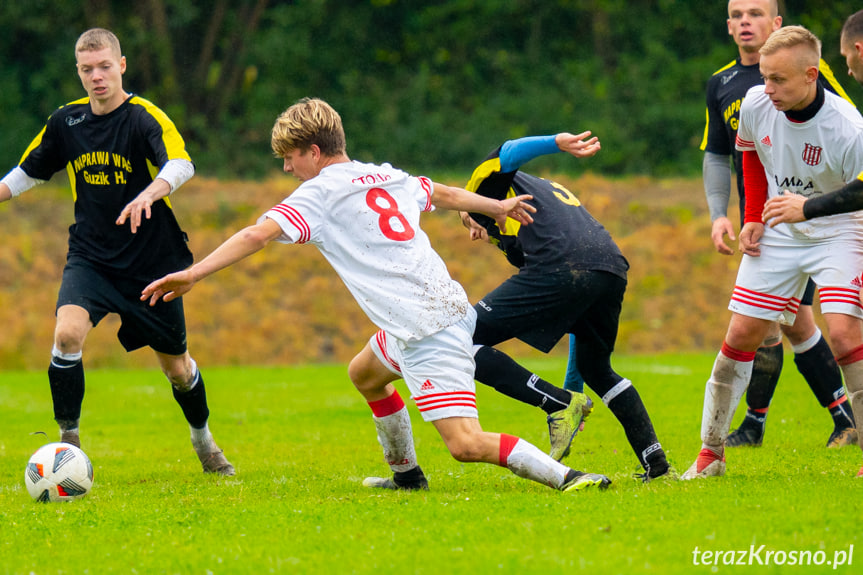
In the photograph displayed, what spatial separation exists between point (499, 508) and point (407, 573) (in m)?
Answer: 1.08

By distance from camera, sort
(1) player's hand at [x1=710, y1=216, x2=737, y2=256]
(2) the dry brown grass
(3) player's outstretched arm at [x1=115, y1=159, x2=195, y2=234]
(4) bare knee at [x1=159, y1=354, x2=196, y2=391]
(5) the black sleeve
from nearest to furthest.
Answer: (5) the black sleeve, (1) player's hand at [x1=710, y1=216, x2=737, y2=256], (3) player's outstretched arm at [x1=115, y1=159, x2=195, y2=234], (4) bare knee at [x1=159, y1=354, x2=196, y2=391], (2) the dry brown grass

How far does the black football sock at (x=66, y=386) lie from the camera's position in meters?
6.30

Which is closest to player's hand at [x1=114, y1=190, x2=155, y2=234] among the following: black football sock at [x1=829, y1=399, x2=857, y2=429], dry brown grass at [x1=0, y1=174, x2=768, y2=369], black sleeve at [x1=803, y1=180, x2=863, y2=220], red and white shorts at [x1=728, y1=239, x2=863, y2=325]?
red and white shorts at [x1=728, y1=239, x2=863, y2=325]

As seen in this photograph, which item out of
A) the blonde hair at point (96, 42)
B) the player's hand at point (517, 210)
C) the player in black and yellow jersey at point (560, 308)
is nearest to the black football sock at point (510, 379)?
the player in black and yellow jersey at point (560, 308)

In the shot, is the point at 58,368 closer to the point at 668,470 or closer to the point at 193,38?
the point at 668,470

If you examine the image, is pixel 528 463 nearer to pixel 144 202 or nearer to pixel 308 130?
pixel 308 130

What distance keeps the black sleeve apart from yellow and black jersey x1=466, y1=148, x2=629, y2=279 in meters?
1.10

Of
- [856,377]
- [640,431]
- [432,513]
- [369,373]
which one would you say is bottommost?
[640,431]

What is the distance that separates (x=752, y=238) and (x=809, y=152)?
0.54 m

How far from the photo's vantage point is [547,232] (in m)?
5.65

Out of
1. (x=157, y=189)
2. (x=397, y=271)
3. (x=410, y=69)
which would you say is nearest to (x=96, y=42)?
(x=157, y=189)

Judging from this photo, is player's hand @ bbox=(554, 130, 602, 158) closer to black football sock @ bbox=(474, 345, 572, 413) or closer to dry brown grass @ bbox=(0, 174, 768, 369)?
black football sock @ bbox=(474, 345, 572, 413)

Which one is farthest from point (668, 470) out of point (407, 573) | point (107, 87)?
point (107, 87)

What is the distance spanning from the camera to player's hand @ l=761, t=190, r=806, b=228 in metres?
4.93
